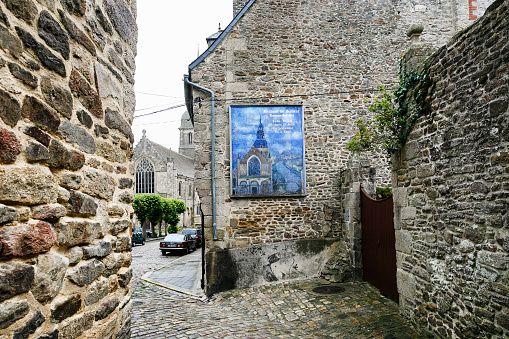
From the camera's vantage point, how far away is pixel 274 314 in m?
6.28

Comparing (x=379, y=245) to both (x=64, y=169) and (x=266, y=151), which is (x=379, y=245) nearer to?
(x=266, y=151)

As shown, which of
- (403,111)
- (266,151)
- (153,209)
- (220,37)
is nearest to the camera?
(403,111)

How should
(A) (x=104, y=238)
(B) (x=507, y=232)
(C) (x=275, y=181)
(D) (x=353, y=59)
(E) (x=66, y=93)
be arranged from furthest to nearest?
(D) (x=353, y=59) < (C) (x=275, y=181) < (B) (x=507, y=232) < (A) (x=104, y=238) < (E) (x=66, y=93)

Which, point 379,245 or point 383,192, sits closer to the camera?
point 379,245

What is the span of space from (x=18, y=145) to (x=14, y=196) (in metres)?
A: 0.25

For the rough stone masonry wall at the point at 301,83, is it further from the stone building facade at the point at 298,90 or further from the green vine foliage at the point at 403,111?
the green vine foliage at the point at 403,111

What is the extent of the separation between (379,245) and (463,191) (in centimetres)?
318

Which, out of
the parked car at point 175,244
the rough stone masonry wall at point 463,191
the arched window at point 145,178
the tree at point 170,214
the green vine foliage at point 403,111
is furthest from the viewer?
the arched window at point 145,178

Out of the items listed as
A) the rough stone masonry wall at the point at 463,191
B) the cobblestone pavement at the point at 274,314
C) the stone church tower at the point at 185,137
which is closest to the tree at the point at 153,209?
the cobblestone pavement at the point at 274,314

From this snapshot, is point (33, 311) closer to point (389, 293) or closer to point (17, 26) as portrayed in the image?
point (17, 26)

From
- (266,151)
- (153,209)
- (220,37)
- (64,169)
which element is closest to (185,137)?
(153,209)

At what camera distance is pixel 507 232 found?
11.2ft

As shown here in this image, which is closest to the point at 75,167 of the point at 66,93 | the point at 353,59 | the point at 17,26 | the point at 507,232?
the point at 66,93

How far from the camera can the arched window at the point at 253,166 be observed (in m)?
8.56
